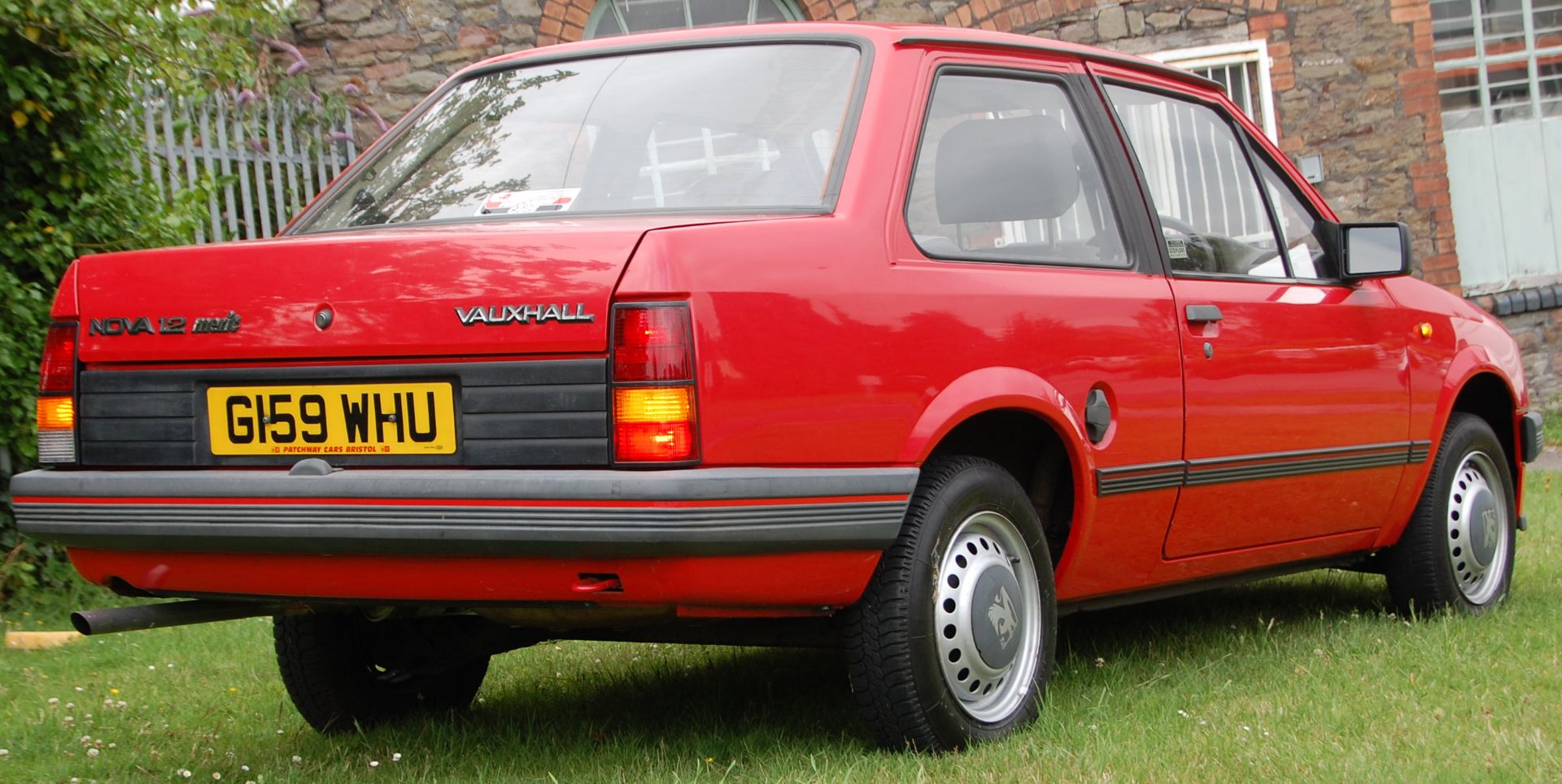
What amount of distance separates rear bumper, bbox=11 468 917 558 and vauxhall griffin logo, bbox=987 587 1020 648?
48 centimetres

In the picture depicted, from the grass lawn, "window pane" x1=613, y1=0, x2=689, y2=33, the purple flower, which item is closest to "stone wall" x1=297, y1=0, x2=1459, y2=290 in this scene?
the purple flower

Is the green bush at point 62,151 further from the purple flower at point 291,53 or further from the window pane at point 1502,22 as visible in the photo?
→ the window pane at point 1502,22

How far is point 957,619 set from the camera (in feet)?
12.4

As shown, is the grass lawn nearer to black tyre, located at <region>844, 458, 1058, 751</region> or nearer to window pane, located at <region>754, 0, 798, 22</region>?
black tyre, located at <region>844, 458, 1058, 751</region>

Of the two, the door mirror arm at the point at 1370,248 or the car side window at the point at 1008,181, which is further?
the door mirror arm at the point at 1370,248

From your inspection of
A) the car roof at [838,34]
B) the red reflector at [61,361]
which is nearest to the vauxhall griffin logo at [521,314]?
the red reflector at [61,361]

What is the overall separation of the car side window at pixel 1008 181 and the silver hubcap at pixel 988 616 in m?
0.64

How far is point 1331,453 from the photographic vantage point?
4.95 meters

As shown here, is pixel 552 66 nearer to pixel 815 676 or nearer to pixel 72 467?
pixel 72 467

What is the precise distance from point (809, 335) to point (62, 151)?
15.2ft

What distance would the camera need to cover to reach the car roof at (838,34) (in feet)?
13.4

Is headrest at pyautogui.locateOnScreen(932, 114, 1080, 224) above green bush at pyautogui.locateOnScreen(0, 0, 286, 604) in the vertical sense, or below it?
below

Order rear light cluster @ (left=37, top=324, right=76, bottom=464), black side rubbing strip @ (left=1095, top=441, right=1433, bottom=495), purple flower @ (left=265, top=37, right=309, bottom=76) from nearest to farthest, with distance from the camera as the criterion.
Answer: rear light cluster @ (left=37, top=324, right=76, bottom=464)
black side rubbing strip @ (left=1095, top=441, right=1433, bottom=495)
purple flower @ (left=265, top=37, right=309, bottom=76)

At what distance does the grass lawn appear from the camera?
3.67 meters
